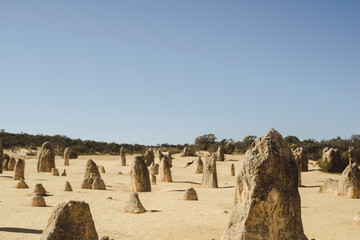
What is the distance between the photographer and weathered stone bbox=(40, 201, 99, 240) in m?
6.66

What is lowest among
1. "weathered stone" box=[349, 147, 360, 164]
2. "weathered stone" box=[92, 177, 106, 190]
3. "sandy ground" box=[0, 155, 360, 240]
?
"sandy ground" box=[0, 155, 360, 240]

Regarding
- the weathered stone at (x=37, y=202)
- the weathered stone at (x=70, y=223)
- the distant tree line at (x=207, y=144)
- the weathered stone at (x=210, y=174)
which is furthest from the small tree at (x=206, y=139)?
the weathered stone at (x=70, y=223)

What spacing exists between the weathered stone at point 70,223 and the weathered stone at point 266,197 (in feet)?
8.14

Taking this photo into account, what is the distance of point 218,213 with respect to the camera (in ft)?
43.9

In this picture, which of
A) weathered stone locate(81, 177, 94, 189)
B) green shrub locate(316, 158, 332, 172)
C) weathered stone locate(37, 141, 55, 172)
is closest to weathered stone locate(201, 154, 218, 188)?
weathered stone locate(81, 177, 94, 189)

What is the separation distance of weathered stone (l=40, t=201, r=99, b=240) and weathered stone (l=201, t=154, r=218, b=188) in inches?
606

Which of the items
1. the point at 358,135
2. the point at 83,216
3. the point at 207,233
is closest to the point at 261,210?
the point at 83,216

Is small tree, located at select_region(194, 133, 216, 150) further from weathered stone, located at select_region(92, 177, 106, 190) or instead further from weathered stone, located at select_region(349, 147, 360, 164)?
weathered stone, located at select_region(92, 177, 106, 190)

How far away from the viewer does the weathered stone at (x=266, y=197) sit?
22.9 ft

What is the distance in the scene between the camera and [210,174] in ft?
73.6

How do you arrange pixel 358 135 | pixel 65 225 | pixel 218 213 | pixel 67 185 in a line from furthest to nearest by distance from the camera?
pixel 358 135, pixel 67 185, pixel 218 213, pixel 65 225

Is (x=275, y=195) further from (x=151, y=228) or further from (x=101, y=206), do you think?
(x=101, y=206)

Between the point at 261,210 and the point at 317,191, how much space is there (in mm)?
14237

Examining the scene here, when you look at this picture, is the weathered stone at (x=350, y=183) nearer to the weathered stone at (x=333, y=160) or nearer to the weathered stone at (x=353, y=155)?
the weathered stone at (x=353, y=155)
